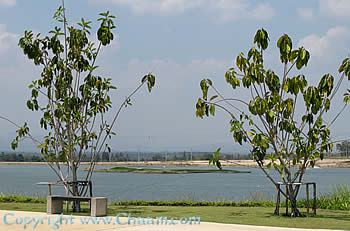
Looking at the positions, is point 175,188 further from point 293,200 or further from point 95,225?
point 95,225

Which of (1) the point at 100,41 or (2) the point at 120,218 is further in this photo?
(1) the point at 100,41

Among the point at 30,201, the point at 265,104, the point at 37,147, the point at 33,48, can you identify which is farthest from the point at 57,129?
the point at 265,104

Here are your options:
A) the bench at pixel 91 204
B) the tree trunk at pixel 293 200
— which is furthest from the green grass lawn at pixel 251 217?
the bench at pixel 91 204

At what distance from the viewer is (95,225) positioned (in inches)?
420

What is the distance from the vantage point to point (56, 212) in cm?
1290

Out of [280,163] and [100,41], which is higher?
[100,41]

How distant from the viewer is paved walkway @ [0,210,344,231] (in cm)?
1011

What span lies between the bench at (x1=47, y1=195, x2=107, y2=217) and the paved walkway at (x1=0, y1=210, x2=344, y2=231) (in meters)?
0.40

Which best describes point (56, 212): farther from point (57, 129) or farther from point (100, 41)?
point (100, 41)

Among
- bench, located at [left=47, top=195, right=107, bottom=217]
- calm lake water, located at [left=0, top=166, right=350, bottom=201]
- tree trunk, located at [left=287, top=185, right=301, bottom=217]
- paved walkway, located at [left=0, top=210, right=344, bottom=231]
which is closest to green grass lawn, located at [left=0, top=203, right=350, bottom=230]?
tree trunk, located at [left=287, top=185, right=301, bottom=217]

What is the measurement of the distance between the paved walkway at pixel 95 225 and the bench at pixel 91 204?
40cm

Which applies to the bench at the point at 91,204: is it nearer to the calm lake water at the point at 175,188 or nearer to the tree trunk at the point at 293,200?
the tree trunk at the point at 293,200

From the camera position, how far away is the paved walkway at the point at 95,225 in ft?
33.2

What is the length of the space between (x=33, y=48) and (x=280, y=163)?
5954mm
